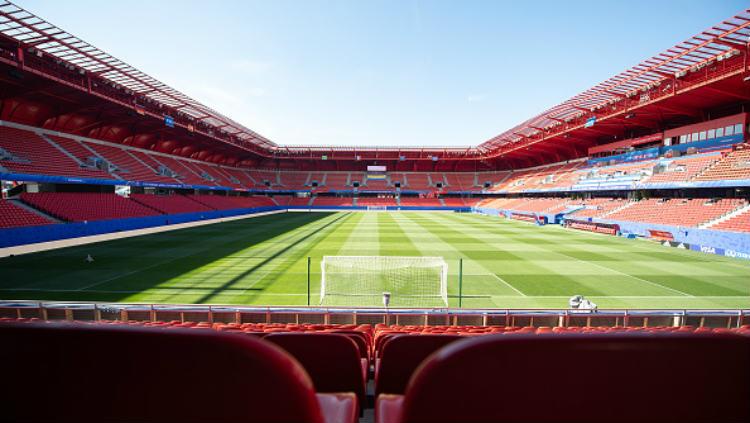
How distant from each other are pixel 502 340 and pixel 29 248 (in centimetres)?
2782

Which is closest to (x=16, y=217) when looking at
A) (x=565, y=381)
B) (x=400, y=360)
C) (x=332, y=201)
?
(x=400, y=360)

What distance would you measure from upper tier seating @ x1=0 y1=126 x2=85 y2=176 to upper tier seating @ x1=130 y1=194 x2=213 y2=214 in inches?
228

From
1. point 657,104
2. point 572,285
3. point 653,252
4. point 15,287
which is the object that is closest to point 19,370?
point 572,285

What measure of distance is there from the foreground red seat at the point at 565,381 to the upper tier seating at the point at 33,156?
3148cm

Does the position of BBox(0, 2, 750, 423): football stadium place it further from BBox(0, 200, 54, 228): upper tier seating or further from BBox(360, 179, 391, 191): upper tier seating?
BBox(360, 179, 391, 191): upper tier seating

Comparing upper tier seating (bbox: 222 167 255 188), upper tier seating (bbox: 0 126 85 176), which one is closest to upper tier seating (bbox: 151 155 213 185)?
upper tier seating (bbox: 222 167 255 188)

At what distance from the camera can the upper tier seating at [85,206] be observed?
21.8 m

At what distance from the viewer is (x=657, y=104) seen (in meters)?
27.4

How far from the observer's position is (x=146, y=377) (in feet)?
3.17

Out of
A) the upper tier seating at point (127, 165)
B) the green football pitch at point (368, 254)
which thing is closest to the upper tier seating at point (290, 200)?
the upper tier seating at point (127, 165)

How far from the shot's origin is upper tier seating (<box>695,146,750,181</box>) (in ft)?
70.7

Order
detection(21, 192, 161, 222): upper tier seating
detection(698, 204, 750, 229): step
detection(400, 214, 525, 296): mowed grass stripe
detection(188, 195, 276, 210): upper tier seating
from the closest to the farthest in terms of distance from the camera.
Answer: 1. detection(400, 214, 525, 296): mowed grass stripe
2. detection(698, 204, 750, 229): step
3. detection(21, 192, 161, 222): upper tier seating
4. detection(188, 195, 276, 210): upper tier seating

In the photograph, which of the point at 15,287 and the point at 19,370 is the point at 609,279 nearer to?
the point at 19,370

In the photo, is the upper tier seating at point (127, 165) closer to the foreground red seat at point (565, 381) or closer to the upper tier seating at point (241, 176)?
the upper tier seating at point (241, 176)
